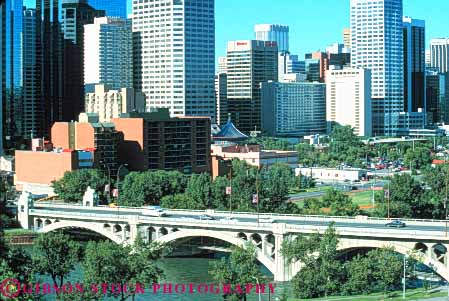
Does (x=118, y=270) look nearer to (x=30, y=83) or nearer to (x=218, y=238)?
(x=218, y=238)

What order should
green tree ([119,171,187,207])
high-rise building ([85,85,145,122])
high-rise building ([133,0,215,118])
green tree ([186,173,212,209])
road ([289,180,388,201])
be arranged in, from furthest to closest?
1. high-rise building ([133,0,215,118])
2. high-rise building ([85,85,145,122])
3. road ([289,180,388,201])
4. green tree ([119,171,187,207])
5. green tree ([186,173,212,209])

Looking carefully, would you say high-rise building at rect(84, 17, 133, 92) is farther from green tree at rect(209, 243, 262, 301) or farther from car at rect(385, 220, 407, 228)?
green tree at rect(209, 243, 262, 301)

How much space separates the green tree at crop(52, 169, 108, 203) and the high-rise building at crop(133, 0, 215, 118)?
6742cm

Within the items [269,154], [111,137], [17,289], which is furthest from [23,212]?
[269,154]

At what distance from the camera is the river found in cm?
5522

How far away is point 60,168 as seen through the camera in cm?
10306

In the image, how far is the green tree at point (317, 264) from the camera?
54375 millimetres

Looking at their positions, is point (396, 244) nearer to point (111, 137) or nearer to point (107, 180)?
point (107, 180)

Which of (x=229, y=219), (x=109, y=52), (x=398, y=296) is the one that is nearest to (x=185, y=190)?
(x=229, y=219)

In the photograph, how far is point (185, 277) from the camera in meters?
63.8

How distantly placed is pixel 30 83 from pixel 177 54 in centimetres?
3282

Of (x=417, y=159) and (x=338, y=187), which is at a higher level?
(x=417, y=159)

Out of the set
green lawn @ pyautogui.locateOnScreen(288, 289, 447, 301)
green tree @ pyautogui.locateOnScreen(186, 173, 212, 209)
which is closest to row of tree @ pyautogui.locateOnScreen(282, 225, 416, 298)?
green lawn @ pyautogui.locateOnScreen(288, 289, 447, 301)

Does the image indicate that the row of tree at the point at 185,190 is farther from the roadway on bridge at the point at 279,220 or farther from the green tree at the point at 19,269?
the green tree at the point at 19,269
